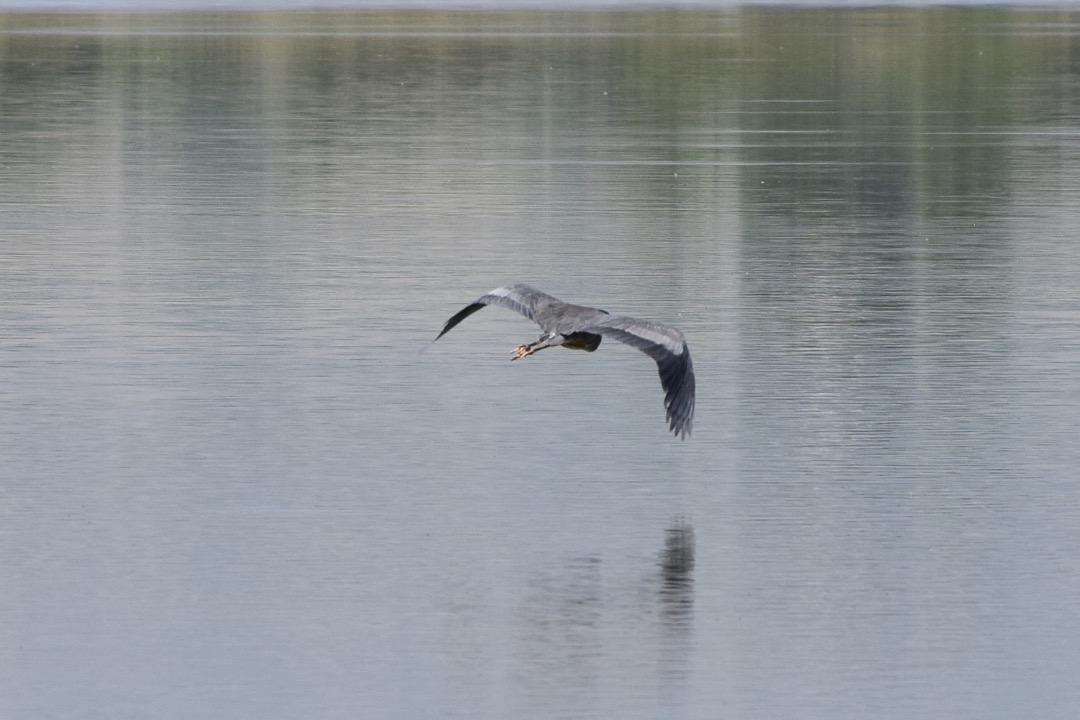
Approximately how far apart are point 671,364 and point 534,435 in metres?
2.05

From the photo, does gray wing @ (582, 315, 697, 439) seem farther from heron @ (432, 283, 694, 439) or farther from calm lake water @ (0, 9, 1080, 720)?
calm lake water @ (0, 9, 1080, 720)

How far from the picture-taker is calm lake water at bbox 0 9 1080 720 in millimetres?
8266

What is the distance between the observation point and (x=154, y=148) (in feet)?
92.1

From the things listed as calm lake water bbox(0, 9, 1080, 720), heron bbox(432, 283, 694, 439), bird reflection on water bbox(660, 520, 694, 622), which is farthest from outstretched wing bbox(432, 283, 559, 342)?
bird reflection on water bbox(660, 520, 694, 622)

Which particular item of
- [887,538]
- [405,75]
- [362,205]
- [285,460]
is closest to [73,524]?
[285,460]

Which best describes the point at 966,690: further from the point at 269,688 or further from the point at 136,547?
the point at 136,547

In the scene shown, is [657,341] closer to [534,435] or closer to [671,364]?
[671,364]

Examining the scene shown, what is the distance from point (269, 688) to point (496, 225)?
41.4ft

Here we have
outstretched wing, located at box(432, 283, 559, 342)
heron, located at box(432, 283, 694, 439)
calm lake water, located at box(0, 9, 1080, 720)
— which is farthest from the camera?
outstretched wing, located at box(432, 283, 559, 342)

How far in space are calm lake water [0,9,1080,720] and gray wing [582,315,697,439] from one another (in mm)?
449

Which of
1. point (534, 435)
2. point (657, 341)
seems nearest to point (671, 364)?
point (657, 341)

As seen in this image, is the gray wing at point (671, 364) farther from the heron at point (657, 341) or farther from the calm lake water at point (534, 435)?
the calm lake water at point (534, 435)

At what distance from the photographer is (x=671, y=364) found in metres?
10.1

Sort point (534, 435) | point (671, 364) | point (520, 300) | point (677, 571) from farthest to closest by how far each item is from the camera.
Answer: point (534, 435)
point (520, 300)
point (671, 364)
point (677, 571)
